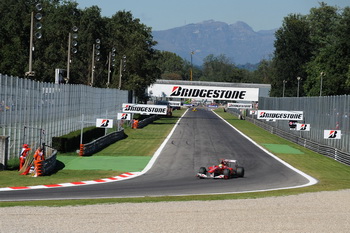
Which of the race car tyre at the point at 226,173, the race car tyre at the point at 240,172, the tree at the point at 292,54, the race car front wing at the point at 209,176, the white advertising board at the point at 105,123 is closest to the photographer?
the race car front wing at the point at 209,176

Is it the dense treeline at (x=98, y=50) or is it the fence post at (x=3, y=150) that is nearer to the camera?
the fence post at (x=3, y=150)

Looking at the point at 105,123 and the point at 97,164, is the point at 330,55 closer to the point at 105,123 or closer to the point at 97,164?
the point at 105,123

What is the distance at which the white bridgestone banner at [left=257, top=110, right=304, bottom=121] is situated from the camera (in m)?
60.9

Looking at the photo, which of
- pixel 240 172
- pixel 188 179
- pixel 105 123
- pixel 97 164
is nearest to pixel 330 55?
pixel 105 123

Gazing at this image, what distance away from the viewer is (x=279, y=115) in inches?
2404

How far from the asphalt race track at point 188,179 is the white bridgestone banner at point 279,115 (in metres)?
9.51

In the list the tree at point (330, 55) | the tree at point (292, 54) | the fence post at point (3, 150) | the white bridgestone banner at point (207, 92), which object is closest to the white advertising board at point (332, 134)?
the fence post at point (3, 150)

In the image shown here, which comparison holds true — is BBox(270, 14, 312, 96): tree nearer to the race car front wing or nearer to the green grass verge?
the green grass verge

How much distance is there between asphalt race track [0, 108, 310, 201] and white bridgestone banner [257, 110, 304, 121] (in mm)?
9505

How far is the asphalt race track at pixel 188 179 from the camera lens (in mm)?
23953

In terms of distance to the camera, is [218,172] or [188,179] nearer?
[188,179]

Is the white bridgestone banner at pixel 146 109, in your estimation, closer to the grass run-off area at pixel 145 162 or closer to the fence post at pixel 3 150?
the grass run-off area at pixel 145 162

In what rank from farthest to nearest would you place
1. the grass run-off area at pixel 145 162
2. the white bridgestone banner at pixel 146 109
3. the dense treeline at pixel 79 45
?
the dense treeline at pixel 79 45, the white bridgestone banner at pixel 146 109, the grass run-off area at pixel 145 162

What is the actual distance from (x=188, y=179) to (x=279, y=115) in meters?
32.5
